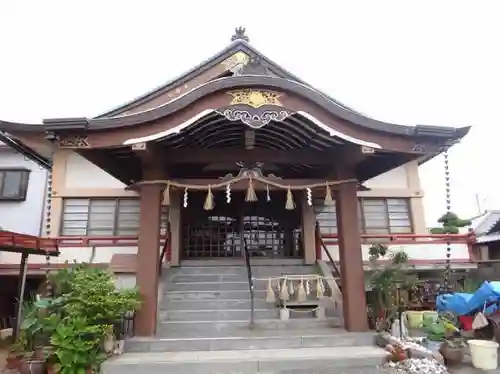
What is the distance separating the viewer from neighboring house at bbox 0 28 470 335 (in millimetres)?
7082

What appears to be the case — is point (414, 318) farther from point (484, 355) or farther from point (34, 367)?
point (34, 367)

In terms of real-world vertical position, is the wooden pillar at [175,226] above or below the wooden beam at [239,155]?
below

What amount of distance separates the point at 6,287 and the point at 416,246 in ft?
42.2

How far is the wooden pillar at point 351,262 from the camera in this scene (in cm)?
761

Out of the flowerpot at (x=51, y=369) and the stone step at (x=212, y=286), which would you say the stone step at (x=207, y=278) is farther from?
the flowerpot at (x=51, y=369)

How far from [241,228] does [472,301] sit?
6.18 metres

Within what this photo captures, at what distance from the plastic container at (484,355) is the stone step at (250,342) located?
5.53ft

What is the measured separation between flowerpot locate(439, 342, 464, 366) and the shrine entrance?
5.38 m

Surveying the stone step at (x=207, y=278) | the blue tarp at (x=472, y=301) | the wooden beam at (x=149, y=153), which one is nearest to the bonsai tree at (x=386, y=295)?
the blue tarp at (x=472, y=301)

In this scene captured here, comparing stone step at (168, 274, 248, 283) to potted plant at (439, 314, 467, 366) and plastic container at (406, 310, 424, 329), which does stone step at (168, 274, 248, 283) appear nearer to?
plastic container at (406, 310, 424, 329)

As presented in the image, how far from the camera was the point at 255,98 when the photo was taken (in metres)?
7.13

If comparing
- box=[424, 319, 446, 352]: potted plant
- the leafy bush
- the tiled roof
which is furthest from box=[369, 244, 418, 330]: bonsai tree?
the tiled roof

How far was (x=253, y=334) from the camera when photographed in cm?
746

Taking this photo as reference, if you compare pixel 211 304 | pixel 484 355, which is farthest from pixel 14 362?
pixel 484 355
